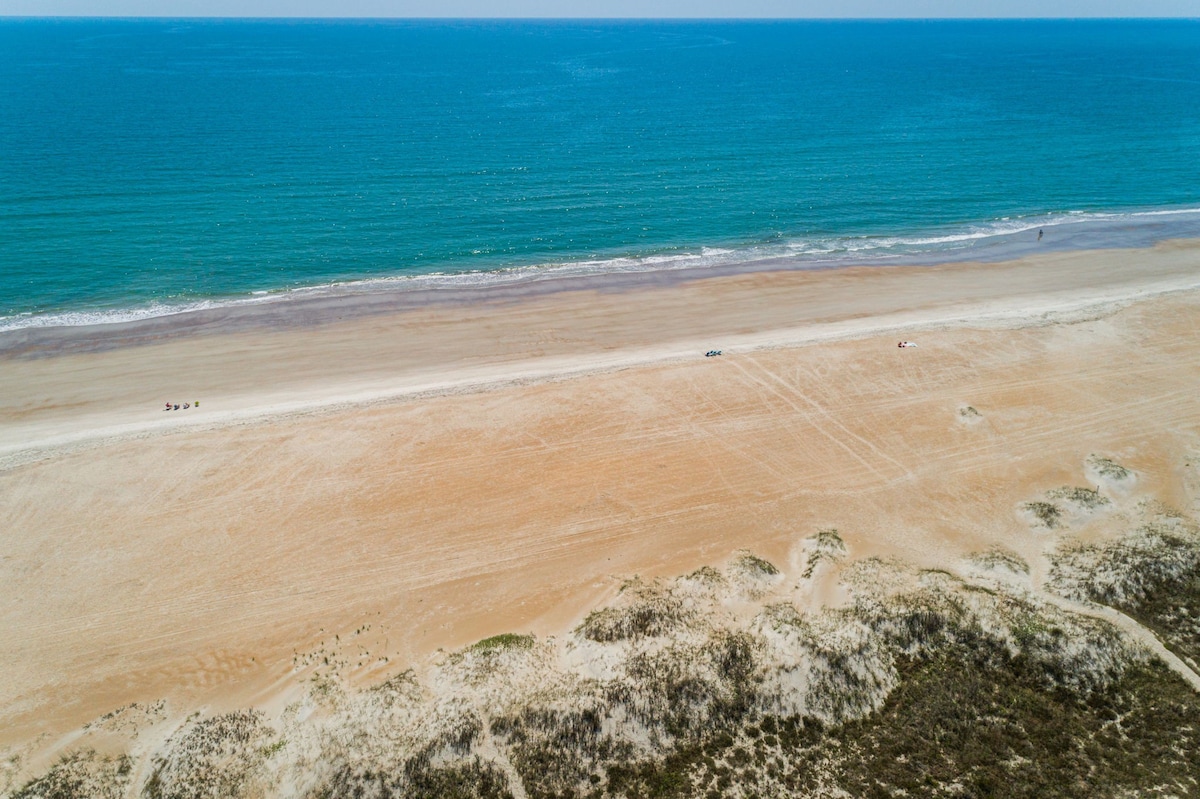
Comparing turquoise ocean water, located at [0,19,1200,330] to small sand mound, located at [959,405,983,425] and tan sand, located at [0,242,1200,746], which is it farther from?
small sand mound, located at [959,405,983,425]

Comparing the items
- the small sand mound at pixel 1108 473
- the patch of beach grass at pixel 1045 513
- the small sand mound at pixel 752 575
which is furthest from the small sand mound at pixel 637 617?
the small sand mound at pixel 1108 473

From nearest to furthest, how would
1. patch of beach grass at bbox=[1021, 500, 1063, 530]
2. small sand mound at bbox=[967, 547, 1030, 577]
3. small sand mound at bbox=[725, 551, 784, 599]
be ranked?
1. small sand mound at bbox=[725, 551, 784, 599]
2. small sand mound at bbox=[967, 547, 1030, 577]
3. patch of beach grass at bbox=[1021, 500, 1063, 530]

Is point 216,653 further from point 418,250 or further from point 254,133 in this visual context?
point 254,133

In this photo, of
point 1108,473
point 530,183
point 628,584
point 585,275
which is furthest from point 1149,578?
point 530,183

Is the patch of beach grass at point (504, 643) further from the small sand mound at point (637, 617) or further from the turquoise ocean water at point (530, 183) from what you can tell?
the turquoise ocean water at point (530, 183)

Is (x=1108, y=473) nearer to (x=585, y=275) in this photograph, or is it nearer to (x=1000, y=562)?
(x=1000, y=562)

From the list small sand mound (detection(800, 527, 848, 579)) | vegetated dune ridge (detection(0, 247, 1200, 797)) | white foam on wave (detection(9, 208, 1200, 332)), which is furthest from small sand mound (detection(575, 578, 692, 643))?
white foam on wave (detection(9, 208, 1200, 332))
